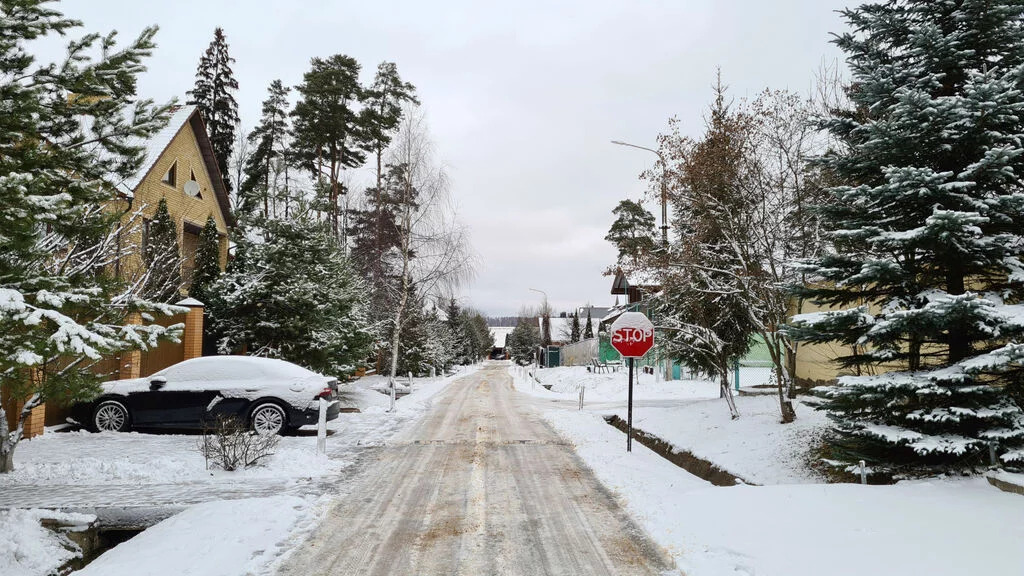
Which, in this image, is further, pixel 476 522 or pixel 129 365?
pixel 129 365

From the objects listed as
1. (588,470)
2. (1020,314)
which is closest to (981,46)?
(1020,314)

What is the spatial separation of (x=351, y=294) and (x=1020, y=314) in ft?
60.1

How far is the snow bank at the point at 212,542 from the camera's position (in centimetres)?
471

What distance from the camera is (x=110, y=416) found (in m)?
11.2

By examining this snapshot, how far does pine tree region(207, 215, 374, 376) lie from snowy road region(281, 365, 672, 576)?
7880mm

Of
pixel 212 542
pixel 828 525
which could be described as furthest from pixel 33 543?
pixel 828 525

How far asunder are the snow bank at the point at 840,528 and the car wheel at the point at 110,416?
977cm

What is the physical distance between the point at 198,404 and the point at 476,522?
7.70 m

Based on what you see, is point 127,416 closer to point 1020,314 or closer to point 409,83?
point 1020,314

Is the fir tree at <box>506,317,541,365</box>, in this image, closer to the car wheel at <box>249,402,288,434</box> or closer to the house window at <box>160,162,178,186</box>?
the house window at <box>160,162,178,186</box>

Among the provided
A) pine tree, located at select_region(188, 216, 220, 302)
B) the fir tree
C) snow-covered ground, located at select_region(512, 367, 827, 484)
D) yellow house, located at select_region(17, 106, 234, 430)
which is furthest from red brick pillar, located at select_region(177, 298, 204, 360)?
the fir tree

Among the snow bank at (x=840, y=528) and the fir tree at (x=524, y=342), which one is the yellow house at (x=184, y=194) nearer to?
the snow bank at (x=840, y=528)

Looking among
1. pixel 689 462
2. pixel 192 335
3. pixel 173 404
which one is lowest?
pixel 689 462

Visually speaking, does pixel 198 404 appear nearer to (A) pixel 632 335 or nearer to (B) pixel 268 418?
(B) pixel 268 418
